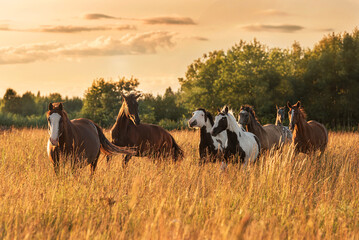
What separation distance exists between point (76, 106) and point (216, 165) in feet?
222

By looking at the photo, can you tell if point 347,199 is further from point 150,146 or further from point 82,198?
point 150,146

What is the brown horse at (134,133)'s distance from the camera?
30.6 ft

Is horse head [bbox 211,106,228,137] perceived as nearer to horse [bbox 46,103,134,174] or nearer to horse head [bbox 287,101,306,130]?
horse [bbox 46,103,134,174]

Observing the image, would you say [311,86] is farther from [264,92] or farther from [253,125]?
[253,125]

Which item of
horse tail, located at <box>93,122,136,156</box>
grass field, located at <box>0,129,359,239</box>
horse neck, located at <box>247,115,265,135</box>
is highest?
horse neck, located at <box>247,115,265,135</box>

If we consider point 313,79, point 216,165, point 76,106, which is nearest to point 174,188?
point 216,165

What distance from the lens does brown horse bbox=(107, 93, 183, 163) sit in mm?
9336

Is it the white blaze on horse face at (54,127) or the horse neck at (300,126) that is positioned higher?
the white blaze on horse face at (54,127)

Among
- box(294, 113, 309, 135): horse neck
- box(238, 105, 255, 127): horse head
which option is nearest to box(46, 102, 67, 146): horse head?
box(238, 105, 255, 127): horse head

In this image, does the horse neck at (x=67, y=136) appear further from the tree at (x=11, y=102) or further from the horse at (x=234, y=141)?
A: the tree at (x=11, y=102)

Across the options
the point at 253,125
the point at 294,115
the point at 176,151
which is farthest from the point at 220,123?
the point at 294,115

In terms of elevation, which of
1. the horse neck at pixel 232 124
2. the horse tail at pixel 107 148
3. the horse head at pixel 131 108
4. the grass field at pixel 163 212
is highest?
the horse head at pixel 131 108

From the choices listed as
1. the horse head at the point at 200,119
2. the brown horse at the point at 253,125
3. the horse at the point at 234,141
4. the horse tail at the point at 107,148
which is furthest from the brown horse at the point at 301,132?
the horse tail at the point at 107,148

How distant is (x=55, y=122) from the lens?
6.21 metres
